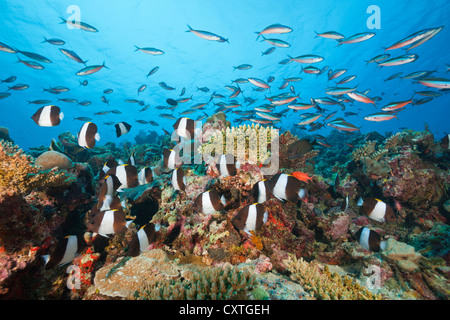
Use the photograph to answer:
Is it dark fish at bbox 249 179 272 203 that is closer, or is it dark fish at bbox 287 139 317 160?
dark fish at bbox 249 179 272 203

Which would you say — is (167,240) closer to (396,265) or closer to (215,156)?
(215,156)

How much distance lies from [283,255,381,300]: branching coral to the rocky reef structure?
19mm

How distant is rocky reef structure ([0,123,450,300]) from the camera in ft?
9.30

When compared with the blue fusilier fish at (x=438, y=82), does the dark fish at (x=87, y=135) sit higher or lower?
lower

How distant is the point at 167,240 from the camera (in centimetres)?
418

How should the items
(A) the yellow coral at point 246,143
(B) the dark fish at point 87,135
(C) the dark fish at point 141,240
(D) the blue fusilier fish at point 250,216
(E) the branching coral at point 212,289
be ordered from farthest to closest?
(A) the yellow coral at point 246,143, (B) the dark fish at point 87,135, (C) the dark fish at point 141,240, (D) the blue fusilier fish at point 250,216, (E) the branching coral at point 212,289

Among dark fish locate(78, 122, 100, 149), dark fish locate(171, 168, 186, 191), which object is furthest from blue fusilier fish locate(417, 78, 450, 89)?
dark fish locate(78, 122, 100, 149)

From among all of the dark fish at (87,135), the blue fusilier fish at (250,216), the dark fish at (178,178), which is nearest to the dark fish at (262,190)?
the blue fusilier fish at (250,216)

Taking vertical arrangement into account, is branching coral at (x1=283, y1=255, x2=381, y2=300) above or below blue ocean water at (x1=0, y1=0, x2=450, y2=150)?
below

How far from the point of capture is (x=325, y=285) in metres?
3.19

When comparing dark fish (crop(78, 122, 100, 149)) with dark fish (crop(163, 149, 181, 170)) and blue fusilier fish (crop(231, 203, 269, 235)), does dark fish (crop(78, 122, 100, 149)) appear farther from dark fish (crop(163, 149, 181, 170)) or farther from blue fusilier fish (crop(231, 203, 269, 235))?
blue fusilier fish (crop(231, 203, 269, 235))

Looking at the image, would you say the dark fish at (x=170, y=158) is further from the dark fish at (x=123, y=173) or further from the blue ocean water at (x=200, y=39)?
the blue ocean water at (x=200, y=39)

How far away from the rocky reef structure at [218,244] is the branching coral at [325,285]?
0.06ft

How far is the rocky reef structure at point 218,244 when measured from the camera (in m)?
2.83
